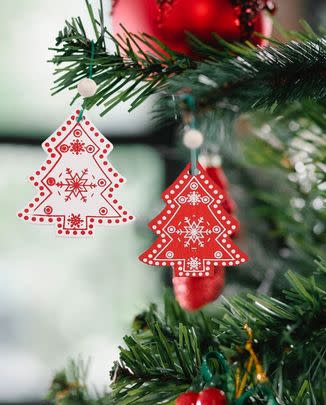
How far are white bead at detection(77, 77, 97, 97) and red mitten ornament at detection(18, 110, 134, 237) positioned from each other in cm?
3

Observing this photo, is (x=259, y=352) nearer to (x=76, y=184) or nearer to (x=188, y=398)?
(x=188, y=398)

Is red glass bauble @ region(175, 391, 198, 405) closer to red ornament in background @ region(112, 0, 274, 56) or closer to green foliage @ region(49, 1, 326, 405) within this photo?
green foliage @ region(49, 1, 326, 405)

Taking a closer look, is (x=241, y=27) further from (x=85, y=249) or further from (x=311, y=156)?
(x=85, y=249)

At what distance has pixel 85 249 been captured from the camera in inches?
55.2

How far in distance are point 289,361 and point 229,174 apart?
66cm

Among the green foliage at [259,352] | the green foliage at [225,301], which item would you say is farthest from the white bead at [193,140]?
the green foliage at [259,352]

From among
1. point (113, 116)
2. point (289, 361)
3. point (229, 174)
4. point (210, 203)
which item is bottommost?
point (289, 361)

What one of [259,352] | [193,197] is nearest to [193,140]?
[193,197]

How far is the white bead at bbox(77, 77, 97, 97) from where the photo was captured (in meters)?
0.50

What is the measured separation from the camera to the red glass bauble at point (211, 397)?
411 mm

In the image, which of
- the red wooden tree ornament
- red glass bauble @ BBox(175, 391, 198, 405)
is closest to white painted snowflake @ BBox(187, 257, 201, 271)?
the red wooden tree ornament

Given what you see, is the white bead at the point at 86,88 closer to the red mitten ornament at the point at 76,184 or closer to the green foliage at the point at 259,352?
the red mitten ornament at the point at 76,184

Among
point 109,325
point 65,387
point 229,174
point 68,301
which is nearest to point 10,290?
point 68,301

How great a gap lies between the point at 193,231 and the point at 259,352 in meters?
0.12
